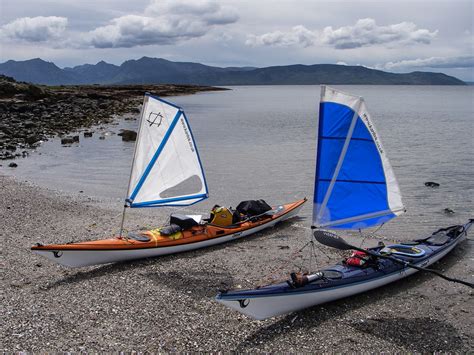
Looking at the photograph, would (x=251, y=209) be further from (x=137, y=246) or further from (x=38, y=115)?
(x=38, y=115)

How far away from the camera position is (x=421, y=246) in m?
15.4

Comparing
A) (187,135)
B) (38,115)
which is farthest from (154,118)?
(38,115)

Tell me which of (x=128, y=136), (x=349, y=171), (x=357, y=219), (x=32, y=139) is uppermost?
(x=349, y=171)

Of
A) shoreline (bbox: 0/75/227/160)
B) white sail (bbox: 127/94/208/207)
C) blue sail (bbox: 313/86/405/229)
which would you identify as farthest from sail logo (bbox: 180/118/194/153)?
shoreline (bbox: 0/75/227/160)

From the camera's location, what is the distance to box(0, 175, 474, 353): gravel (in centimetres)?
1053

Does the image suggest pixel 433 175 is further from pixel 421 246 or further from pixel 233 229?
pixel 233 229

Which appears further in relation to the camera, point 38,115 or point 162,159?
point 38,115

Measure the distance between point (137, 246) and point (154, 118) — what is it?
15.4 ft

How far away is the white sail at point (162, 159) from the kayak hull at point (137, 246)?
1.34 m

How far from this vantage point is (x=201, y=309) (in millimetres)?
12102

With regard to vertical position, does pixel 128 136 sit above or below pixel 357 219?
below

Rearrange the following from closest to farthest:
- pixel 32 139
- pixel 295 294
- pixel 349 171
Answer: pixel 295 294
pixel 349 171
pixel 32 139

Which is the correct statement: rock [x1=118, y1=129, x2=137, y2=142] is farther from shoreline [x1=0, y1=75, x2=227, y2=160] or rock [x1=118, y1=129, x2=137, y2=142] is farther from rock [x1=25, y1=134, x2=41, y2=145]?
rock [x1=25, y1=134, x2=41, y2=145]

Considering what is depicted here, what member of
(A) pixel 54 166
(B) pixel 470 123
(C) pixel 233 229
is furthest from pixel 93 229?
(B) pixel 470 123
